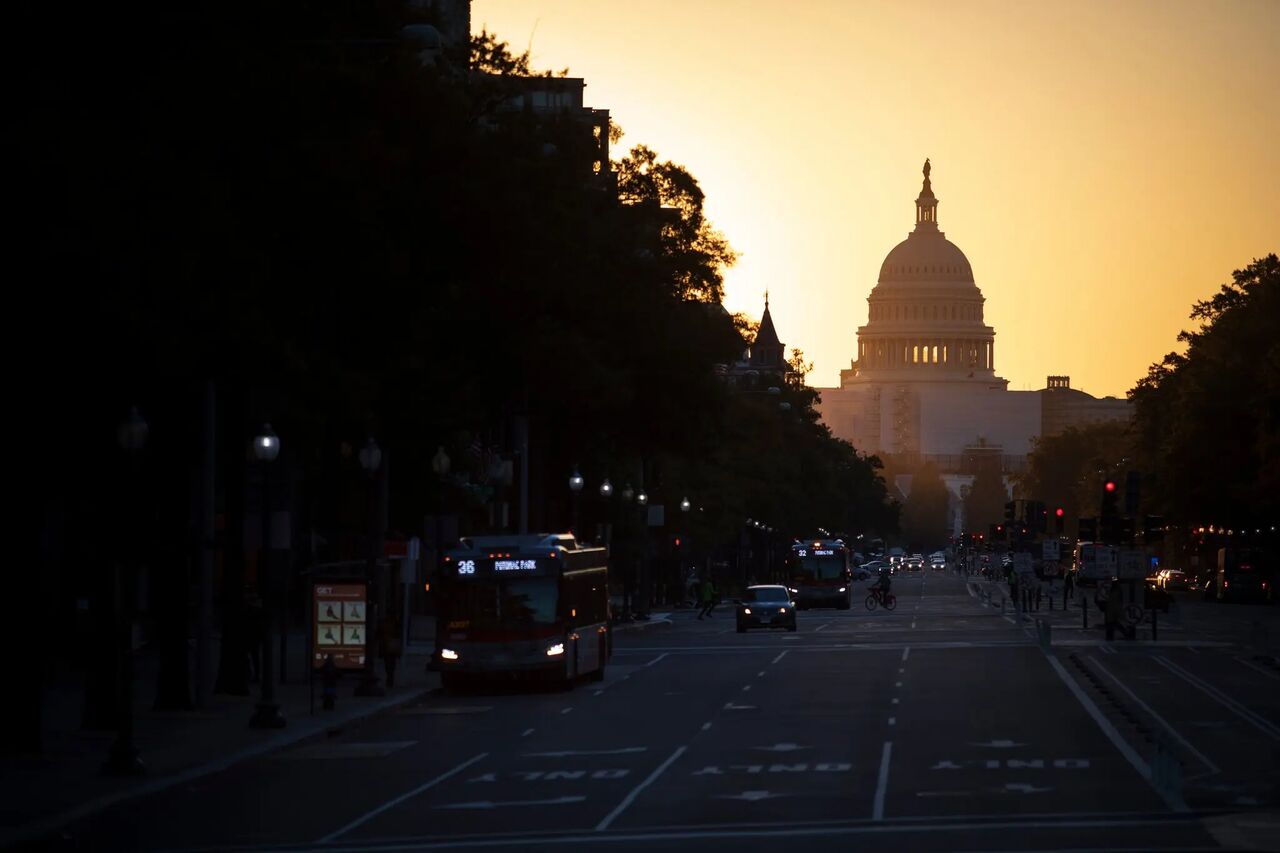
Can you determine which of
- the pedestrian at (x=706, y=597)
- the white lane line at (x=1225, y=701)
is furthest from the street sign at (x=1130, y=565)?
the pedestrian at (x=706, y=597)

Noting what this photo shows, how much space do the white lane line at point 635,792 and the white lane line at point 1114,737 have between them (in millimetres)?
5106

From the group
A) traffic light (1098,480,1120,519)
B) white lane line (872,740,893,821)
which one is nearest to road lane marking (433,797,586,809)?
white lane line (872,740,893,821)

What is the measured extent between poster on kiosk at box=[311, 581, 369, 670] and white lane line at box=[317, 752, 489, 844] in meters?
9.25

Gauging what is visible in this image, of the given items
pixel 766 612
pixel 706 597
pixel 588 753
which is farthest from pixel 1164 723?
pixel 706 597

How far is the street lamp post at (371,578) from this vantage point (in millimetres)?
42375

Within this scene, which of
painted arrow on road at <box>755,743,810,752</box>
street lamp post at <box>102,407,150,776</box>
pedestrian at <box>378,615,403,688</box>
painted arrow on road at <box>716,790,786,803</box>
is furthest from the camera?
pedestrian at <box>378,615,403,688</box>

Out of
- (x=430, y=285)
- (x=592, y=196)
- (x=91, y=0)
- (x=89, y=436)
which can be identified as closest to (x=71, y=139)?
(x=91, y=0)

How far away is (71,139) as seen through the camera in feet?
88.0

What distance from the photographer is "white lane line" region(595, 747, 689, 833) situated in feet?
80.4

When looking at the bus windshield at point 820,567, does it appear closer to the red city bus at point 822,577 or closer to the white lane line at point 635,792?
the red city bus at point 822,577

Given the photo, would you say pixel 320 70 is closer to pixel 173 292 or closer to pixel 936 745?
pixel 173 292

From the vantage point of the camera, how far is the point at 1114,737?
113ft

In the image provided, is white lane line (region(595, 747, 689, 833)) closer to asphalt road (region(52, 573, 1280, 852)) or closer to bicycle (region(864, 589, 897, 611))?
asphalt road (region(52, 573, 1280, 852))

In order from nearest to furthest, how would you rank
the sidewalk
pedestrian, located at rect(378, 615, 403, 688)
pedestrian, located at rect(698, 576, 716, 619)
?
the sidewalk, pedestrian, located at rect(378, 615, 403, 688), pedestrian, located at rect(698, 576, 716, 619)
